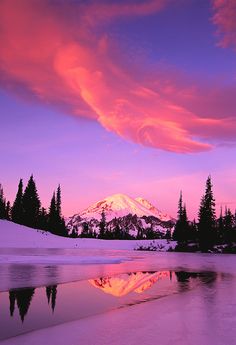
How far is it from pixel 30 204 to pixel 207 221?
43.9 m

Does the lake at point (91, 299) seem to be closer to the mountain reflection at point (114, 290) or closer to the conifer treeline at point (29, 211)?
the mountain reflection at point (114, 290)

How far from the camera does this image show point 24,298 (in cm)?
1255

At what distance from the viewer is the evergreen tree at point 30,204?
321 ft

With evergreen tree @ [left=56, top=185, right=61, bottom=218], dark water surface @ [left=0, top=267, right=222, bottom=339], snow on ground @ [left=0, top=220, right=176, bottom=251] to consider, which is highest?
evergreen tree @ [left=56, top=185, right=61, bottom=218]

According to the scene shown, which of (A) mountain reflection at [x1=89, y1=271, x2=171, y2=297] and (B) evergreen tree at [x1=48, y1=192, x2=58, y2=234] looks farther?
(B) evergreen tree at [x1=48, y1=192, x2=58, y2=234]

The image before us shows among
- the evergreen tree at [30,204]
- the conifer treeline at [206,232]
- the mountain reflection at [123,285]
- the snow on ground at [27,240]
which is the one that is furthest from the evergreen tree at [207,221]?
the mountain reflection at [123,285]

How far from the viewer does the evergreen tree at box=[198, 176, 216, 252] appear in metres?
74.8

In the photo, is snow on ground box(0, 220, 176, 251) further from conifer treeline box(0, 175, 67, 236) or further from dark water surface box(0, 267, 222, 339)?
dark water surface box(0, 267, 222, 339)

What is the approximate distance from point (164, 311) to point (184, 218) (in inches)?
3199

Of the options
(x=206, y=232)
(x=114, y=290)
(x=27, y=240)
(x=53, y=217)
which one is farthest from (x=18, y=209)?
(x=114, y=290)

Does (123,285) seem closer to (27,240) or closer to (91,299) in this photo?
(91,299)

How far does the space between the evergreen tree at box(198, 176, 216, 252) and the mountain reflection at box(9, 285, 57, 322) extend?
202 ft

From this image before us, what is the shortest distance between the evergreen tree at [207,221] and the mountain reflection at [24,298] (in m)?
61.6

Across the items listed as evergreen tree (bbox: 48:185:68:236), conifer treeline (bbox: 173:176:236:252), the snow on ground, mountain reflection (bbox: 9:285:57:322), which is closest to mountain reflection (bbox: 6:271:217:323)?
A: mountain reflection (bbox: 9:285:57:322)
